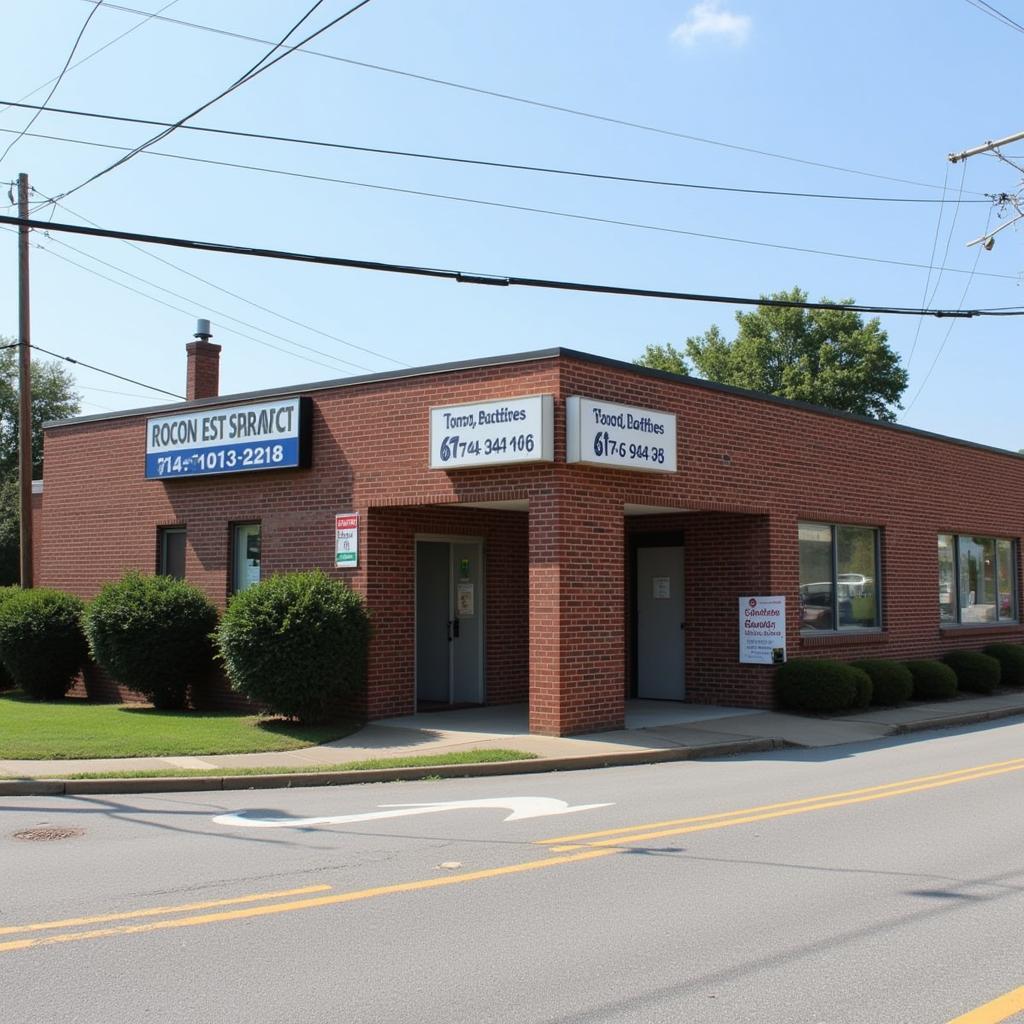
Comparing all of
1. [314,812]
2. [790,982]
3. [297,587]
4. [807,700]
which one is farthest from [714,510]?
[790,982]

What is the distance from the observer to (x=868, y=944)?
584 centimetres

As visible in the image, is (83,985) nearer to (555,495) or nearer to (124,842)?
(124,842)

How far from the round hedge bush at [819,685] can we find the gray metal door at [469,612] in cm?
456

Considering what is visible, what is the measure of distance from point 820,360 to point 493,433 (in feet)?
135

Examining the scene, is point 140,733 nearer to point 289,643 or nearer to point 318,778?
point 289,643

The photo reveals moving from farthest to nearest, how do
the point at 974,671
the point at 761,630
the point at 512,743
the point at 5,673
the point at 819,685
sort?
1. the point at 974,671
2. the point at 5,673
3. the point at 761,630
4. the point at 819,685
5. the point at 512,743

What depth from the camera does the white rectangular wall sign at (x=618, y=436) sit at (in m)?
14.1

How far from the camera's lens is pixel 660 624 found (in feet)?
62.1

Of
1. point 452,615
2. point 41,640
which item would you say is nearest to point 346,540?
point 452,615

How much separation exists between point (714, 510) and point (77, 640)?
10358 millimetres

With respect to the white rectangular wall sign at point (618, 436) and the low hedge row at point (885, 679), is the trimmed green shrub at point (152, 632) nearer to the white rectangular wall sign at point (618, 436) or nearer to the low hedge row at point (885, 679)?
the white rectangular wall sign at point (618, 436)

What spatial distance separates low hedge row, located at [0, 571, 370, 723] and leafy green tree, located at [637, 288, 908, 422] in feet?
125

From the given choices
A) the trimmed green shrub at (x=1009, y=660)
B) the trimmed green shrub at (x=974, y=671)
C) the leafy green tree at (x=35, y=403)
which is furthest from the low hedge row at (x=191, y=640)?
the leafy green tree at (x=35, y=403)

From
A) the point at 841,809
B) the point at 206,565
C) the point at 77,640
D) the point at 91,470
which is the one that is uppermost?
the point at 91,470
